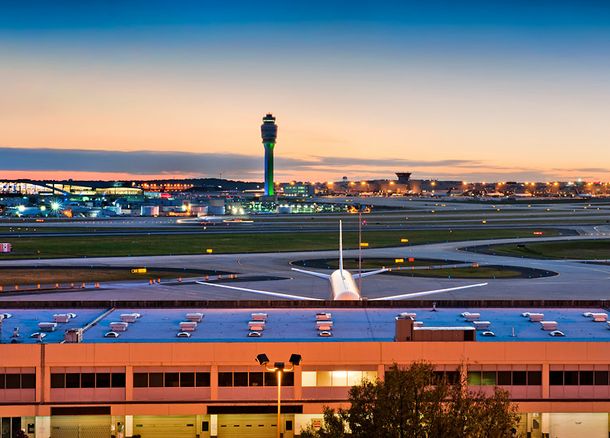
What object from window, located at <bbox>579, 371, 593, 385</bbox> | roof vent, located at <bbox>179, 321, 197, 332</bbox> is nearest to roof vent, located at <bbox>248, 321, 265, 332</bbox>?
roof vent, located at <bbox>179, 321, 197, 332</bbox>

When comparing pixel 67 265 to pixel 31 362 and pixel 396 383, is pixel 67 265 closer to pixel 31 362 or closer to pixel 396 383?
pixel 31 362

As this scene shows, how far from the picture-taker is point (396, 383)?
2475cm

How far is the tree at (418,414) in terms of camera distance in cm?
2397

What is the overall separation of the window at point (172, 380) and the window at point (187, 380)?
19 centimetres

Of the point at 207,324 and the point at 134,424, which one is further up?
the point at 207,324

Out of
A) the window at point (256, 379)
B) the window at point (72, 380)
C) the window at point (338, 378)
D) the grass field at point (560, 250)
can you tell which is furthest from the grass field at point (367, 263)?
the window at point (72, 380)

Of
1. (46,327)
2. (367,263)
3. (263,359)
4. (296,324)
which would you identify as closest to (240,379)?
(263,359)

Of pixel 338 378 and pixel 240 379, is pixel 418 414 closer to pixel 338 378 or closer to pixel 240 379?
pixel 338 378

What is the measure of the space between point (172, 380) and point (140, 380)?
1538 mm

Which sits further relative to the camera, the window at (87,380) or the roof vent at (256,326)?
the roof vent at (256,326)

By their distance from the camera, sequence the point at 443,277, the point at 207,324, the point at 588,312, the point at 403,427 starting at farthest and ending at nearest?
the point at 443,277
the point at 588,312
the point at 207,324
the point at 403,427

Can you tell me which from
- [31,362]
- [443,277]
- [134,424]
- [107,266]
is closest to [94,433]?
[134,424]

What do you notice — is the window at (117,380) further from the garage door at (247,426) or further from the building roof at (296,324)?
the garage door at (247,426)

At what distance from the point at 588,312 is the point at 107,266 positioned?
68.2m
